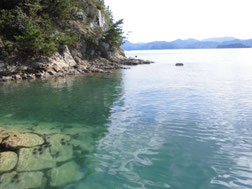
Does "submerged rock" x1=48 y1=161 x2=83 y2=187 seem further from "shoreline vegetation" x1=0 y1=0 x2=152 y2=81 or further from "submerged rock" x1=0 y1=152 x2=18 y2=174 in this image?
"shoreline vegetation" x1=0 y1=0 x2=152 y2=81

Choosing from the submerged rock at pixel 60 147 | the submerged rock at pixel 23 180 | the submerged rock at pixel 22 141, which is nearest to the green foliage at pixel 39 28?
the submerged rock at pixel 22 141

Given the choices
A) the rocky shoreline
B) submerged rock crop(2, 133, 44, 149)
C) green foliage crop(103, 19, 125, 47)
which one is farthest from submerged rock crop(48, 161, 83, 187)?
green foliage crop(103, 19, 125, 47)

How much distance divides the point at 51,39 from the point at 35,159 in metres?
31.9

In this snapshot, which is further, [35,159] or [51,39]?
[51,39]

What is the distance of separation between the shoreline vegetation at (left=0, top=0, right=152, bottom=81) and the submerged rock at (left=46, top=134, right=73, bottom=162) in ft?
79.1

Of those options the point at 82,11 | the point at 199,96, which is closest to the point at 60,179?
the point at 199,96

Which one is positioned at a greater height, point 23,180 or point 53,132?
point 53,132

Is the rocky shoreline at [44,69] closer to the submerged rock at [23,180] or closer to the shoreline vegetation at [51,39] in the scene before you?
the shoreline vegetation at [51,39]

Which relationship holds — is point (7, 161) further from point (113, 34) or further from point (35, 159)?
point (113, 34)

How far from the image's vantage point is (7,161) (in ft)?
24.2

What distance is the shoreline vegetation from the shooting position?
1216 inches

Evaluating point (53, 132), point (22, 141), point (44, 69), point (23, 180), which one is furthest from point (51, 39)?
point (23, 180)

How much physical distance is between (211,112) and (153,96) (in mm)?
6148

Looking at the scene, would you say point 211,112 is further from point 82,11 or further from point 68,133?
point 82,11
